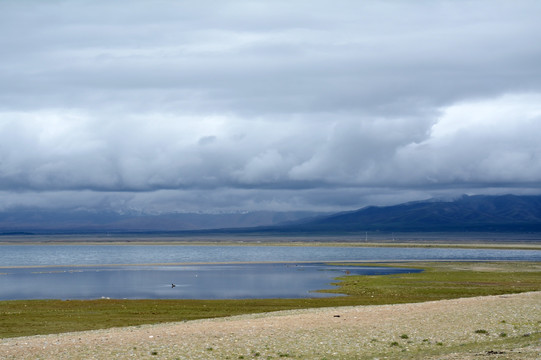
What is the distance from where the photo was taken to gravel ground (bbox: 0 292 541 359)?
27.0 meters

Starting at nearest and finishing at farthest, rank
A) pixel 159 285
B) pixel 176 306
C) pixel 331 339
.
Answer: pixel 331 339
pixel 176 306
pixel 159 285

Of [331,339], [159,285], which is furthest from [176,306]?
[159,285]

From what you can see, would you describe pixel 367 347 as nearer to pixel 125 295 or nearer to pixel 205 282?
pixel 125 295

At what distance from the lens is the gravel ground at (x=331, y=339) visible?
27.0 m

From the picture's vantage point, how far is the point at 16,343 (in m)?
31.0

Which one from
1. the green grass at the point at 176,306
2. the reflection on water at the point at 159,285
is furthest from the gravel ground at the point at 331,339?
the reflection on water at the point at 159,285

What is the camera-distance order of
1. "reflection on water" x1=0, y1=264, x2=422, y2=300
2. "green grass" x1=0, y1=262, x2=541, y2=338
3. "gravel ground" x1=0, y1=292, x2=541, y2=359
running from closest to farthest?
"gravel ground" x1=0, y1=292, x2=541, y2=359 < "green grass" x1=0, y1=262, x2=541, y2=338 < "reflection on water" x1=0, y1=264, x2=422, y2=300

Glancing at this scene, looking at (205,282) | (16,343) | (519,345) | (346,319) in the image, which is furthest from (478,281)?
(16,343)

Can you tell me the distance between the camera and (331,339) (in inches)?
1200

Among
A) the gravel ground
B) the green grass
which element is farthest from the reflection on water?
the gravel ground

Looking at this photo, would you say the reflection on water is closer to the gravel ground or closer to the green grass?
the green grass

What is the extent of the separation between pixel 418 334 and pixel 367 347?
3.79 meters

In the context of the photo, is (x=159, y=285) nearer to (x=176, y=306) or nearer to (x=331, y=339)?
(x=176, y=306)

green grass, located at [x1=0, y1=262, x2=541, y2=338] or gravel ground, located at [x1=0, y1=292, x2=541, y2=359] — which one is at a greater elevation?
gravel ground, located at [x1=0, y1=292, x2=541, y2=359]
